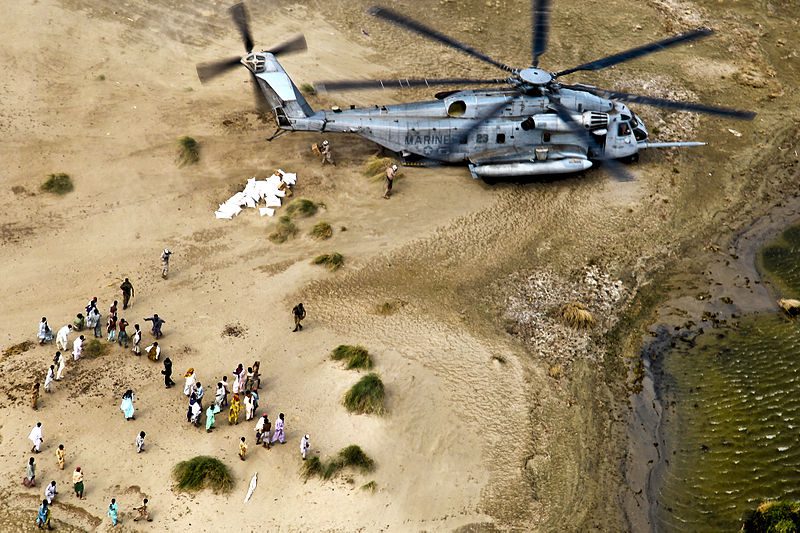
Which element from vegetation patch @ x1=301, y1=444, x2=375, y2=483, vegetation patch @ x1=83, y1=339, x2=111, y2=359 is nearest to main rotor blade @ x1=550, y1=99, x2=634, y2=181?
vegetation patch @ x1=301, y1=444, x2=375, y2=483

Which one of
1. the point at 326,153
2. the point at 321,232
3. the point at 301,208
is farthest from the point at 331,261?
the point at 326,153

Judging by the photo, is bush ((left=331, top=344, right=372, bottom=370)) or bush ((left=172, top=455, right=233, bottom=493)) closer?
bush ((left=172, top=455, right=233, bottom=493))

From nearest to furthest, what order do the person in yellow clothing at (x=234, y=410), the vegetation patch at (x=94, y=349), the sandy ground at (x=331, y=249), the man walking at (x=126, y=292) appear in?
1. the sandy ground at (x=331, y=249)
2. the person in yellow clothing at (x=234, y=410)
3. the vegetation patch at (x=94, y=349)
4. the man walking at (x=126, y=292)

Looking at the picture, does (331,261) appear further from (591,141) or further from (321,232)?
(591,141)

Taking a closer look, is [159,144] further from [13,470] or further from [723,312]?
Result: [723,312]

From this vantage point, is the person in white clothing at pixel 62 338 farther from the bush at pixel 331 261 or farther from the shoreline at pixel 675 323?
the shoreline at pixel 675 323

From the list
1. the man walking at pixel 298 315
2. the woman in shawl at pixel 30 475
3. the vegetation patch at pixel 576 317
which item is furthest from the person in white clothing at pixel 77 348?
the vegetation patch at pixel 576 317

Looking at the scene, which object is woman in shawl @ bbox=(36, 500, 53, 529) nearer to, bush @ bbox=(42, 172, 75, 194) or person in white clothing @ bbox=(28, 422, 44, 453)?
person in white clothing @ bbox=(28, 422, 44, 453)
